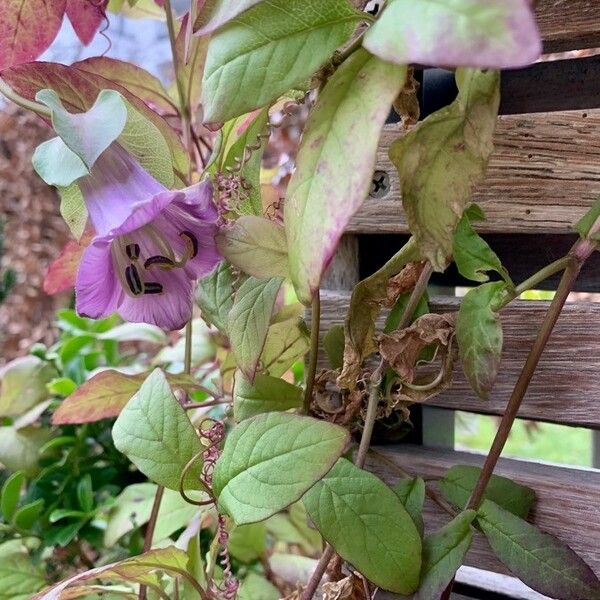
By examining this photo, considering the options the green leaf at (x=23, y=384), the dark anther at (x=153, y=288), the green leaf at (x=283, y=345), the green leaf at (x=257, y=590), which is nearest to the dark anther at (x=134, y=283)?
the dark anther at (x=153, y=288)

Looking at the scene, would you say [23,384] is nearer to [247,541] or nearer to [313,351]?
[247,541]

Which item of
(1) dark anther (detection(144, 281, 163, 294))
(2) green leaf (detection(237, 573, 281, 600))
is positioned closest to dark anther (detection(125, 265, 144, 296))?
(1) dark anther (detection(144, 281, 163, 294))

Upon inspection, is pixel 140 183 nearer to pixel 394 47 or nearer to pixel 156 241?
pixel 156 241

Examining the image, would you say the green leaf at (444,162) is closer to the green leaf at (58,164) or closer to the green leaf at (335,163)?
the green leaf at (335,163)

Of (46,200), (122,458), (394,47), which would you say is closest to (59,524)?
(122,458)

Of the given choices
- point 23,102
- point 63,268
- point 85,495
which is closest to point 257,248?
point 23,102

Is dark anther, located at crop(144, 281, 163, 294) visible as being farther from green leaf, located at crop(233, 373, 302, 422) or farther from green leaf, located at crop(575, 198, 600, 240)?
green leaf, located at crop(575, 198, 600, 240)
